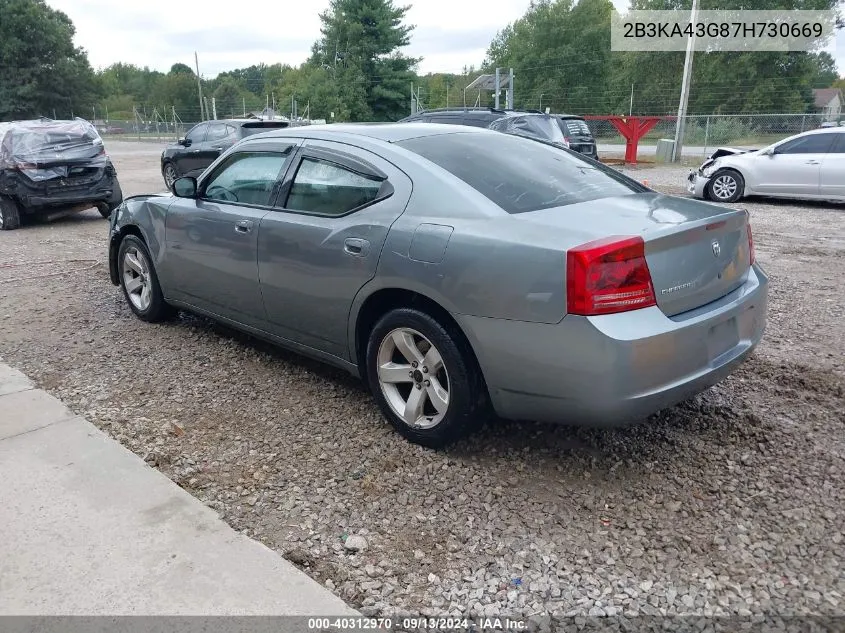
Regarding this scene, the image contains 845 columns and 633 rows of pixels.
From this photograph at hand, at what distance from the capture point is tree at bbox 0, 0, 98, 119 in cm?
6156

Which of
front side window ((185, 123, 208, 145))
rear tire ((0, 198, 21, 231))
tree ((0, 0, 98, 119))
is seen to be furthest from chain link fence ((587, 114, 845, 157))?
tree ((0, 0, 98, 119))

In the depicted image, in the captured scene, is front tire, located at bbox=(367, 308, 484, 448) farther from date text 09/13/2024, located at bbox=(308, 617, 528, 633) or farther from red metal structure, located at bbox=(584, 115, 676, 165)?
red metal structure, located at bbox=(584, 115, 676, 165)

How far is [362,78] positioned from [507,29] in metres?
40.9

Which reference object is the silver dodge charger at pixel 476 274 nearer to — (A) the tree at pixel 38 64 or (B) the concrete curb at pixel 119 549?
(B) the concrete curb at pixel 119 549

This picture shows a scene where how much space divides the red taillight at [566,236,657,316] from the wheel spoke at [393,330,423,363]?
0.88 meters

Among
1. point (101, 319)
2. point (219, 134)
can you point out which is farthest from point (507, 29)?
point (101, 319)

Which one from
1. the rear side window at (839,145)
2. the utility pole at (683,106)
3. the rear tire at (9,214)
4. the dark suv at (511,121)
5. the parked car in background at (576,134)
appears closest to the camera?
the rear tire at (9,214)

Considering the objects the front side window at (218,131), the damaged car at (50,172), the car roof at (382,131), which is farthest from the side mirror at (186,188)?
the front side window at (218,131)

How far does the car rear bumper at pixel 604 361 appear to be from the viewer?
273 centimetres

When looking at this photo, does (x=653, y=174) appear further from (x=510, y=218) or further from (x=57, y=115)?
(x=57, y=115)

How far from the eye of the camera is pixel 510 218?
10.1 feet

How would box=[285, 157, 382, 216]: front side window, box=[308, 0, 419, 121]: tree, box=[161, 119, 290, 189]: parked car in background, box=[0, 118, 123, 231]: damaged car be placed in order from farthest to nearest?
1. box=[308, 0, 419, 121]: tree
2. box=[161, 119, 290, 189]: parked car in background
3. box=[0, 118, 123, 231]: damaged car
4. box=[285, 157, 382, 216]: front side window

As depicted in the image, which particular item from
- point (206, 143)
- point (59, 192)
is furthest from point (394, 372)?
point (206, 143)

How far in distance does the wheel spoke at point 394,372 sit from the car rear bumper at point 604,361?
0.48 metres
